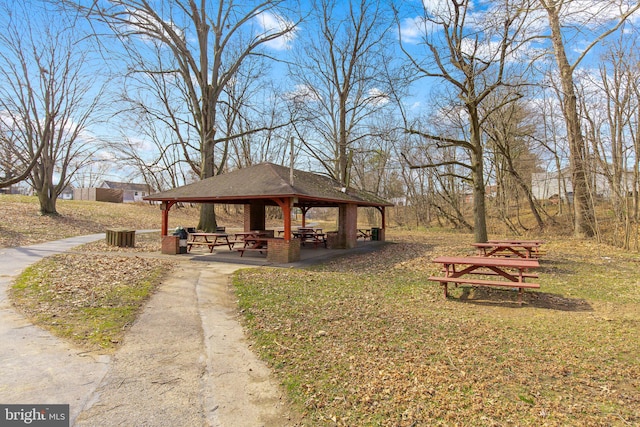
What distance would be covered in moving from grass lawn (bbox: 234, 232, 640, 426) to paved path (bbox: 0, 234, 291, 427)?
330 mm

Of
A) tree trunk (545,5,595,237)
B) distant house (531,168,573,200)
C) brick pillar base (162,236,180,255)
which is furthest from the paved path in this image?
distant house (531,168,573,200)

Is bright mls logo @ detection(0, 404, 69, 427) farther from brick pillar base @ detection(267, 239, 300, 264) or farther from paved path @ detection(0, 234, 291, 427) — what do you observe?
brick pillar base @ detection(267, 239, 300, 264)

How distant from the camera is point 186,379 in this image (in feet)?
11.2

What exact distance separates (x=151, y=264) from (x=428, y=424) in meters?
8.88

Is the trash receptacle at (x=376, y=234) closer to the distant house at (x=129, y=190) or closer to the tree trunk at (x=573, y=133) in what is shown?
the tree trunk at (x=573, y=133)

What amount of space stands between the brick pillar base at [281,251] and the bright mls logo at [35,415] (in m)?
8.00

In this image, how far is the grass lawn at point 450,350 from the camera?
2838 millimetres

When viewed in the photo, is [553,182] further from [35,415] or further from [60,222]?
[60,222]

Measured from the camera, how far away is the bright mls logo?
268 cm

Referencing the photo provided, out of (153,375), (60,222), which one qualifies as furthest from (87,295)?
(60,222)

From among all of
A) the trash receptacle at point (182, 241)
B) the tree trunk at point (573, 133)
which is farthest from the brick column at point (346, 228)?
the tree trunk at point (573, 133)

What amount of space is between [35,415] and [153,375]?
92cm

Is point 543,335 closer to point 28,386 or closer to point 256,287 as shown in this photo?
point 256,287

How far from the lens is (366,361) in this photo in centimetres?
373
